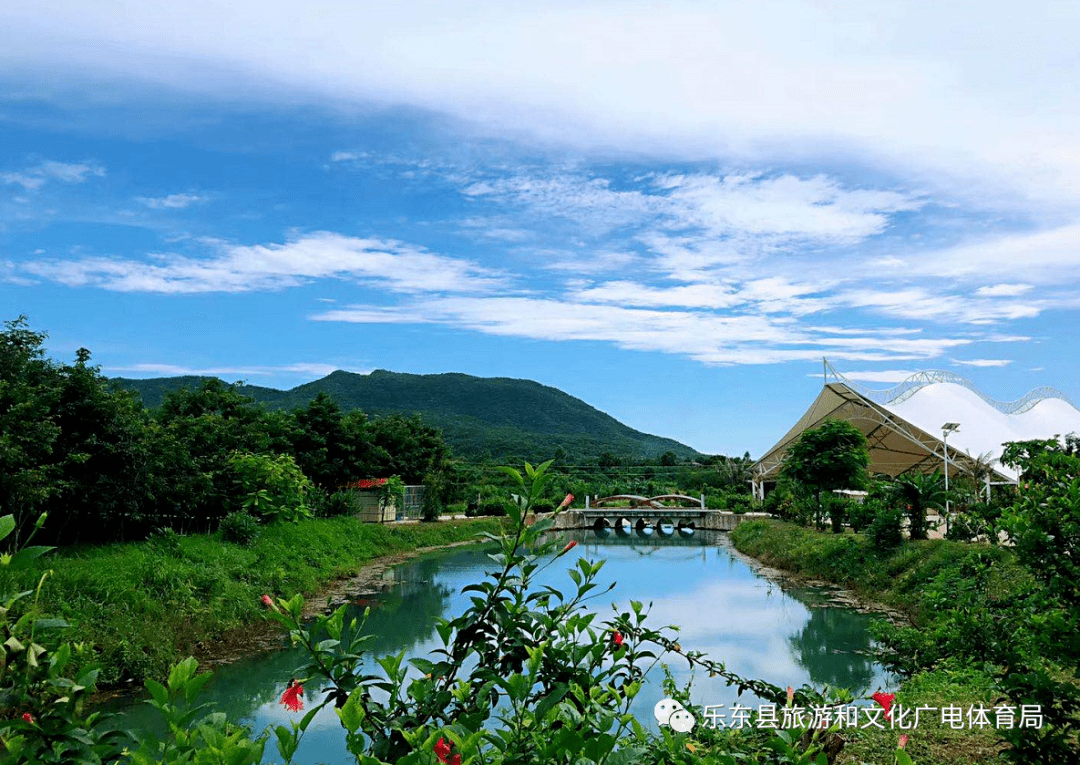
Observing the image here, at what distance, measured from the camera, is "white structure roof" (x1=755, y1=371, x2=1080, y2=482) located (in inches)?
1141

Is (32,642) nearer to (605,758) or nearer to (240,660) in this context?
(605,758)

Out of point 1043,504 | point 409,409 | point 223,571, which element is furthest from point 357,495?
point 409,409

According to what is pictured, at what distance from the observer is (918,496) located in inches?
553

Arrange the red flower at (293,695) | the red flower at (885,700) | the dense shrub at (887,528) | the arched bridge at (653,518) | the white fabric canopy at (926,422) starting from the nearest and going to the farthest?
the red flower at (293,695), the red flower at (885,700), the dense shrub at (887,528), the white fabric canopy at (926,422), the arched bridge at (653,518)

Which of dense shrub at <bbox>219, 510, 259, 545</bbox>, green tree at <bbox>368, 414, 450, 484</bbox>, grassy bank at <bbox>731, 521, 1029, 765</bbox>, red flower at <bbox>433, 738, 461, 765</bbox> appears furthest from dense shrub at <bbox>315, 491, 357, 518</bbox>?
red flower at <bbox>433, 738, 461, 765</bbox>

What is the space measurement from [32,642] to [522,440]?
2267 inches

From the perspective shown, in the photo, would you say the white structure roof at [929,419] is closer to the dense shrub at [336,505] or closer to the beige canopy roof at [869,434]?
the beige canopy roof at [869,434]

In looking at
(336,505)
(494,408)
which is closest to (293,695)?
(336,505)

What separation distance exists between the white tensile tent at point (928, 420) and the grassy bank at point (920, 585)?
833 centimetres

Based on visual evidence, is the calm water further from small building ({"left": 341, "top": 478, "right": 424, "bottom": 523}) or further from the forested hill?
the forested hill

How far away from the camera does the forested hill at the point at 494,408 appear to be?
207 feet

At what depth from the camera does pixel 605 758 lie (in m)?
1.46

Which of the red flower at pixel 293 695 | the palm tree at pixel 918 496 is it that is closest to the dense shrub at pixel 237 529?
the palm tree at pixel 918 496

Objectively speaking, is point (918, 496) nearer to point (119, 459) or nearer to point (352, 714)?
point (119, 459)
